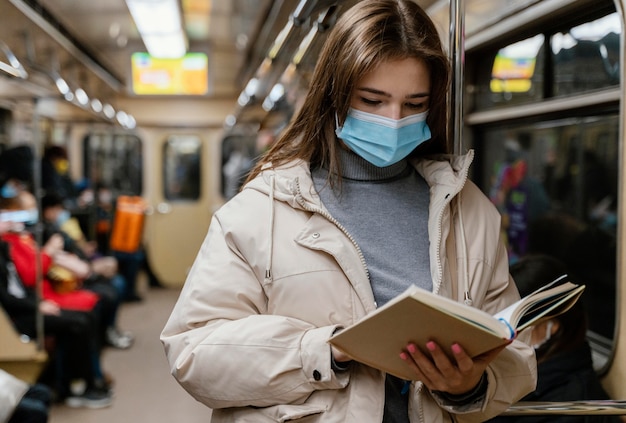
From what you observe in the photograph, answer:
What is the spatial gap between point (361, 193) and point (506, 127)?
7.29 ft

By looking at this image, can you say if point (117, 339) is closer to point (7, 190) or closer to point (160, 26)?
point (7, 190)

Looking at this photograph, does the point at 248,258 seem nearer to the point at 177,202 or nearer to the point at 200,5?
the point at 200,5

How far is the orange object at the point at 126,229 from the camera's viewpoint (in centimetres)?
872

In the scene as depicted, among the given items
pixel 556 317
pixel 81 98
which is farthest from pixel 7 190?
pixel 556 317

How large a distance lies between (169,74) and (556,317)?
575 centimetres

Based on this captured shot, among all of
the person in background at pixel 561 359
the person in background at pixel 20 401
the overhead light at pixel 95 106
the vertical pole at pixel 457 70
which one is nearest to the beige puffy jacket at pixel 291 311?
the vertical pole at pixel 457 70

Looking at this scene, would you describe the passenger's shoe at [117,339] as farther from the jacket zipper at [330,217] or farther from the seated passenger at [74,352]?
the jacket zipper at [330,217]

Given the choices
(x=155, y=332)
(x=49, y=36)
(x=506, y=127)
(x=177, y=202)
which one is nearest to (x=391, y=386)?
(x=506, y=127)

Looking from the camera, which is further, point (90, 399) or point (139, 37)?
point (139, 37)

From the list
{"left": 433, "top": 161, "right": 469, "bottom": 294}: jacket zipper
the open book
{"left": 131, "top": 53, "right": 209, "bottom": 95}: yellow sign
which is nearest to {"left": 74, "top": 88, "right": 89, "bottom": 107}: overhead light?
{"left": 131, "top": 53, "right": 209, "bottom": 95}: yellow sign

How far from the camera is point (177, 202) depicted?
34.8ft

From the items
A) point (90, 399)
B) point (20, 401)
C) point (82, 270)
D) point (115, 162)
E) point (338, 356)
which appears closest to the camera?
point (338, 356)

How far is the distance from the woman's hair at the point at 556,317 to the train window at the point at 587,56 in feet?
2.20

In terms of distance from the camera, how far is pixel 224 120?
34.1ft
